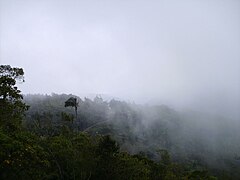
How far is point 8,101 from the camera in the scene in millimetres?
26234

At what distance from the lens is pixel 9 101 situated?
26.4 m

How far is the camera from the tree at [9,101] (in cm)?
2527

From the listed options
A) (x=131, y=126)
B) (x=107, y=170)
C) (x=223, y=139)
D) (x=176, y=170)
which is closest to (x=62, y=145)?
(x=107, y=170)

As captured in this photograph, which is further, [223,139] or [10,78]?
[223,139]

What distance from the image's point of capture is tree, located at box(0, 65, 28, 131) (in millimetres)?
25266

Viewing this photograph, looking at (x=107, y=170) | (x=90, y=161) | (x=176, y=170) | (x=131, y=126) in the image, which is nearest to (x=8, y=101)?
(x=90, y=161)

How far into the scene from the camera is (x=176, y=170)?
6022cm

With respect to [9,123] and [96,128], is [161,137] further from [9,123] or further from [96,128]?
[9,123]

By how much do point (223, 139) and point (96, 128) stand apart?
101050 millimetres

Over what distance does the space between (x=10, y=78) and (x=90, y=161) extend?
1572 centimetres

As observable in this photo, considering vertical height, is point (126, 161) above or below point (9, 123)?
below

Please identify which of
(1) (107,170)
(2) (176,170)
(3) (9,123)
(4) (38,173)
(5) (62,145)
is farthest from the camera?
(2) (176,170)

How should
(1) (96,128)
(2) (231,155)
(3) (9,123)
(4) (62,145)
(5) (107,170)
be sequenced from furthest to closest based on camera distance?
(2) (231,155)
(1) (96,128)
(5) (107,170)
(4) (62,145)
(3) (9,123)

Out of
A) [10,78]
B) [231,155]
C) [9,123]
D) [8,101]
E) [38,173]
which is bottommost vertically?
[231,155]
